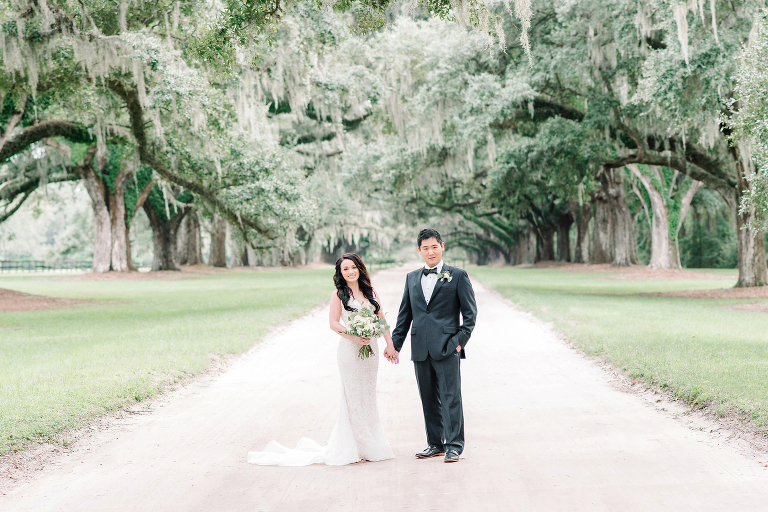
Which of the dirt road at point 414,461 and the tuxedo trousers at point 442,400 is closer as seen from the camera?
the dirt road at point 414,461

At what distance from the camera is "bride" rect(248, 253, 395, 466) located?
4.98 m

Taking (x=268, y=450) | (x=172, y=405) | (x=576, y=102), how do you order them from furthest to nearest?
(x=576, y=102) → (x=172, y=405) → (x=268, y=450)

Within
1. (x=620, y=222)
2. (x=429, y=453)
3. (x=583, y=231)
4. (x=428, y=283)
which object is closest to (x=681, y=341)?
(x=429, y=453)

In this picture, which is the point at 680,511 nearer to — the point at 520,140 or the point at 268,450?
the point at 268,450

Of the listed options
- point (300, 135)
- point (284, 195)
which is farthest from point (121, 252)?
point (284, 195)

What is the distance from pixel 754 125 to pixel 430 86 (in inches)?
476

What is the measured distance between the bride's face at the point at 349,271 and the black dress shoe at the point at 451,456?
4.59ft

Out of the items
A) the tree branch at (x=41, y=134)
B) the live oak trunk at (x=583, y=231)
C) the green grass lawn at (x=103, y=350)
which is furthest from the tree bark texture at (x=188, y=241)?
the green grass lawn at (x=103, y=350)

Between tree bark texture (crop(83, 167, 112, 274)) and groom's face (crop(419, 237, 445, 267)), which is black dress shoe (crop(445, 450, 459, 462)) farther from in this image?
tree bark texture (crop(83, 167, 112, 274))

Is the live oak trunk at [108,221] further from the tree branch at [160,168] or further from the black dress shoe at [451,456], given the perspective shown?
the black dress shoe at [451,456]

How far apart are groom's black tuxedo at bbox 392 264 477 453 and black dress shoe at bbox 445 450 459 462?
4 cm

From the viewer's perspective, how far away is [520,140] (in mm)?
22391

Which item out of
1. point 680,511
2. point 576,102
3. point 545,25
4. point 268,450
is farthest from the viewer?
point 576,102

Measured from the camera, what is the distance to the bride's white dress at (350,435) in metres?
4.97
